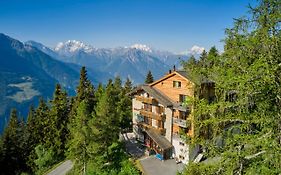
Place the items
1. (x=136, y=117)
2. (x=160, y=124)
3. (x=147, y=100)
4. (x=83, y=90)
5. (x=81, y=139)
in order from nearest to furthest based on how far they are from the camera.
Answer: (x=81, y=139), (x=160, y=124), (x=147, y=100), (x=136, y=117), (x=83, y=90)

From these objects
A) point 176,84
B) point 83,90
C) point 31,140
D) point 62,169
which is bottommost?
point 62,169

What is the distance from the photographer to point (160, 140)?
46719 millimetres

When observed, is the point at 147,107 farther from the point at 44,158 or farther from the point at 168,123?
the point at 44,158

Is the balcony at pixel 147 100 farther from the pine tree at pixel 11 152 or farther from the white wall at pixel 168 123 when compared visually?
the pine tree at pixel 11 152

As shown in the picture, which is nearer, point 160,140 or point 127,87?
point 160,140

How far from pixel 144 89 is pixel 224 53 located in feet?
133

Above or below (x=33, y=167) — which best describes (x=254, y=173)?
above

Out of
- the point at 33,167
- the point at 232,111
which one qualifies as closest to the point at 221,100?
the point at 232,111

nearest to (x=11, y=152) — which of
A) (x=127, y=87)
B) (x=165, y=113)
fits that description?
(x=127, y=87)

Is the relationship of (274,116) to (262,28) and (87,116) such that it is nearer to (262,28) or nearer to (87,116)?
(262,28)

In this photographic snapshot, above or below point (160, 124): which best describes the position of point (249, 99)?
above

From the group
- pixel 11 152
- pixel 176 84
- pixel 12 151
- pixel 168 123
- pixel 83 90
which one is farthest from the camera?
pixel 12 151

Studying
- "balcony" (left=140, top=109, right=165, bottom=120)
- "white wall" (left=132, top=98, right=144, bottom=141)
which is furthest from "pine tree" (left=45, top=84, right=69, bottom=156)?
"balcony" (left=140, top=109, right=165, bottom=120)

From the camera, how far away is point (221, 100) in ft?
29.9
